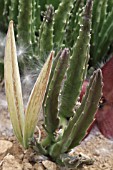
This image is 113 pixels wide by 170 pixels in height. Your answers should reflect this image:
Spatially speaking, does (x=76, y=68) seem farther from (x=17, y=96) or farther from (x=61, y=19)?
(x=61, y=19)

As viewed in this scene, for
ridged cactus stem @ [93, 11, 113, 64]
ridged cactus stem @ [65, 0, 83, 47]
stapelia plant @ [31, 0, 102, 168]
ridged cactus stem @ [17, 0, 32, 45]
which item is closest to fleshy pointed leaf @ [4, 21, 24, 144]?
stapelia plant @ [31, 0, 102, 168]

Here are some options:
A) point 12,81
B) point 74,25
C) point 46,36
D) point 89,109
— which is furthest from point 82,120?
point 74,25

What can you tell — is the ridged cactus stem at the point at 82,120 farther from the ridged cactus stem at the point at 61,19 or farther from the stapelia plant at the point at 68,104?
the ridged cactus stem at the point at 61,19

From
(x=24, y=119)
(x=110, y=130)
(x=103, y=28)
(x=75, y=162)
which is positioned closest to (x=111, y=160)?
(x=110, y=130)

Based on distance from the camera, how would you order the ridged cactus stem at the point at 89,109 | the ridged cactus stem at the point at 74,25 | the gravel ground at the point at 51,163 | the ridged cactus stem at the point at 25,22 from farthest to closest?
the ridged cactus stem at the point at 74,25 → the ridged cactus stem at the point at 25,22 → the gravel ground at the point at 51,163 → the ridged cactus stem at the point at 89,109

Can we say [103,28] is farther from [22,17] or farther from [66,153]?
[66,153]

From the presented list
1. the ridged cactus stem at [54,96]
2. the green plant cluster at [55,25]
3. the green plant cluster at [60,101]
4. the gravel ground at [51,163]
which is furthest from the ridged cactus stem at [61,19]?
the ridged cactus stem at [54,96]

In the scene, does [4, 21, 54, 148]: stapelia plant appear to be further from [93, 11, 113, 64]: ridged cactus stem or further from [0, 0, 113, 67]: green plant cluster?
[93, 11, 113, 64]: ridged cactus stem
